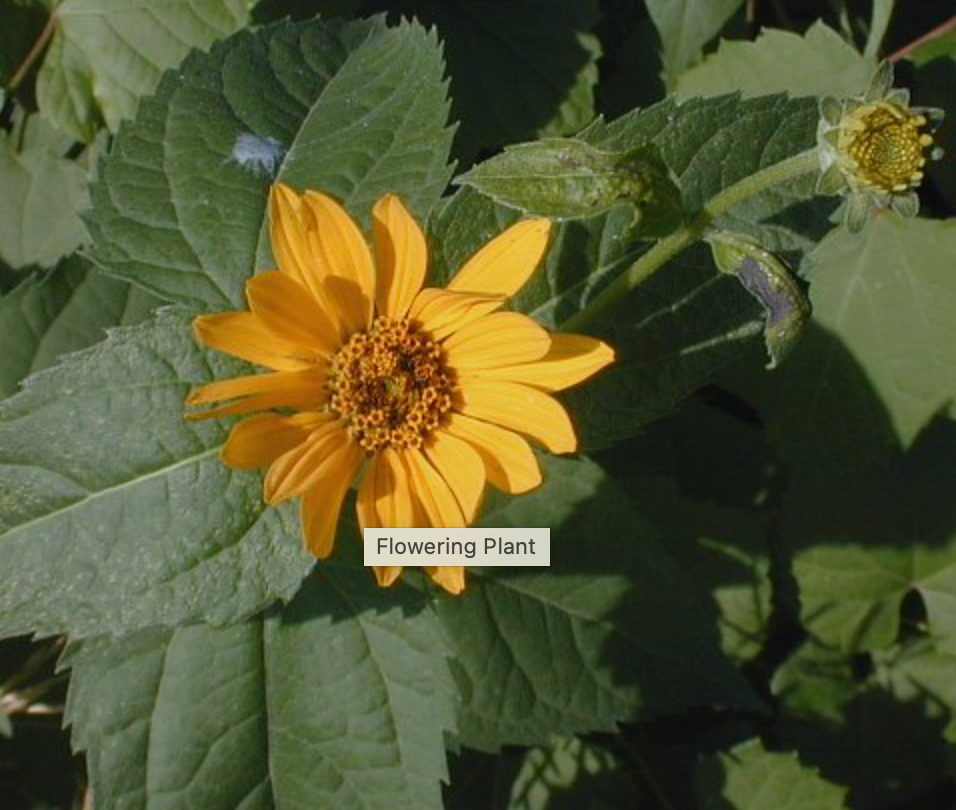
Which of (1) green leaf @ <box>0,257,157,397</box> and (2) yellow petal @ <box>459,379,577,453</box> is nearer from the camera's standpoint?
(2) yellow petal @ <box>459,379,577,453</box>

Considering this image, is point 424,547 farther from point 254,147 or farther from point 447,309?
point 254,147

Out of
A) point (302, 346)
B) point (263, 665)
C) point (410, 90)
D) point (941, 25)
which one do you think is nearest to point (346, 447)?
point (302, 346)

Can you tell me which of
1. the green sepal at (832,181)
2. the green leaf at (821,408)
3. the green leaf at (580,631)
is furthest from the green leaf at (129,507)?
the green leaf at (821,408)

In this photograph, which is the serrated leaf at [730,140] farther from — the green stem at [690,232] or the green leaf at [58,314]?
the green leaf at [58,314]

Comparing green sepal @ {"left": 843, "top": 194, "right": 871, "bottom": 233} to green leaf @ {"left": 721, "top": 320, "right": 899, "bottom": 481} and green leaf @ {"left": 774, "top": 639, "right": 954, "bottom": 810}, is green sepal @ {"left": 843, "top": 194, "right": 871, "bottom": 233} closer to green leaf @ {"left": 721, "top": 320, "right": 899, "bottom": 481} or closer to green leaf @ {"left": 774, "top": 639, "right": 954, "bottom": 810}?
green leaf @ {"left": 721, "top": 320, "right": 899, "bottom": 481}

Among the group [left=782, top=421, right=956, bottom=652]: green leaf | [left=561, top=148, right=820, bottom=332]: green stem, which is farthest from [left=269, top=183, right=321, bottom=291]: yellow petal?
[left=782, top=421, right=956, bottom=652]: green leaf

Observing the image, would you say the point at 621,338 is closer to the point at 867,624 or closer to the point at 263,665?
the point at 263,665
